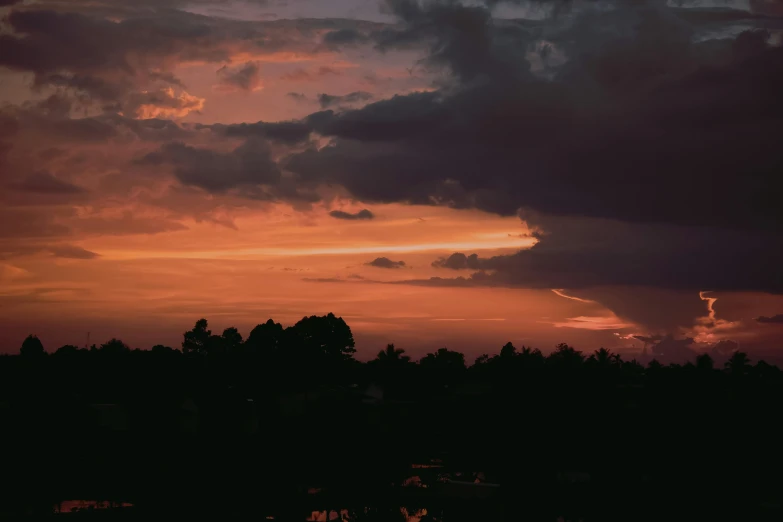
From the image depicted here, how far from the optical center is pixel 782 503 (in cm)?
4131

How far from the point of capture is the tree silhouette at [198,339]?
447ft

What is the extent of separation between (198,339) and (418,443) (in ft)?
271

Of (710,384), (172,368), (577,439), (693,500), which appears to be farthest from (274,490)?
(172,368)

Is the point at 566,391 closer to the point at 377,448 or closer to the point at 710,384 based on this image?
the point at 710,384

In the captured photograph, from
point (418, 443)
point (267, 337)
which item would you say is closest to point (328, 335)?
point (267, 337)

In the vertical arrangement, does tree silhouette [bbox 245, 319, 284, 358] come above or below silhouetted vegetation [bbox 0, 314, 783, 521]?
above

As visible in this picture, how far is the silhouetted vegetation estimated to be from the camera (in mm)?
44875

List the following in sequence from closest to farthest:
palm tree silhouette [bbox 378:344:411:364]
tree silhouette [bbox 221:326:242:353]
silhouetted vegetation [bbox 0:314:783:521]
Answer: silhouetted vegetation [bbox 0:314:783:521], palm tree silhouette [bbox 378:344:411:364], tree silhouette [bbox 221:326:242:353]

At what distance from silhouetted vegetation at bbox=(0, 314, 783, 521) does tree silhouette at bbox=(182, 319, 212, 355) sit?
2758 inches

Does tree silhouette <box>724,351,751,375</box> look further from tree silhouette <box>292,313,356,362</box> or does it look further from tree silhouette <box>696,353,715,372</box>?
tree silhouette <box>292,313,356,362</box>

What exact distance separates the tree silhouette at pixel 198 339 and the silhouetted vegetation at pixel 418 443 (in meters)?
70.1

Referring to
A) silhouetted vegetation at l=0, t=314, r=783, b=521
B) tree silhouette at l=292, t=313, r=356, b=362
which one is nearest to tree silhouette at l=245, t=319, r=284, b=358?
tree silhouette at l=292, t=313, r=356, b=362

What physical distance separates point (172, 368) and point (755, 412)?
58895mm

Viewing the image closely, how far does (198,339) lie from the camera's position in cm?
13725
